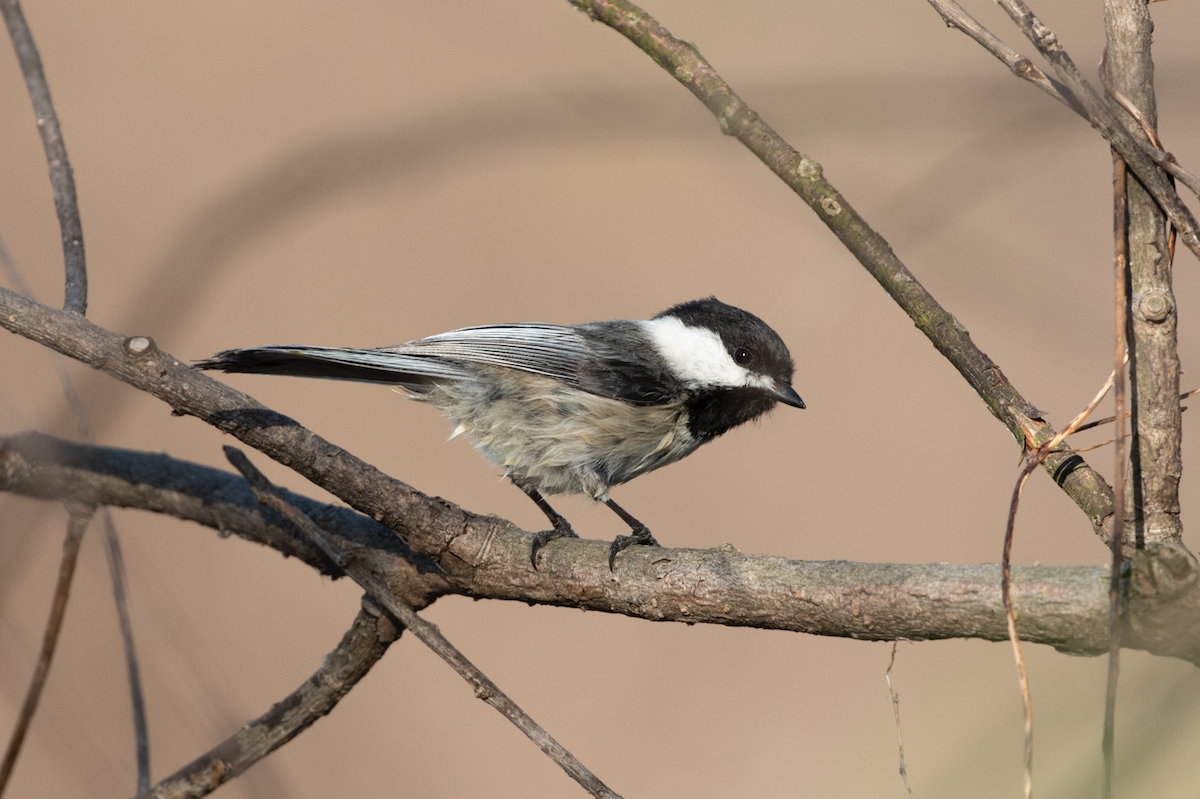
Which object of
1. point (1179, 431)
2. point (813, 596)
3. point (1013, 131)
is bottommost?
point (813, 596)

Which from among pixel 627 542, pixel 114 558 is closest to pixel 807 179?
pixel 627 542

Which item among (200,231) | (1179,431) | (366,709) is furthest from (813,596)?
(366,709)

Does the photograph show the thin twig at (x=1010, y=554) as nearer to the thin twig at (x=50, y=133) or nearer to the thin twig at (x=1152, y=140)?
the thin twig at (x=1152, y=140)

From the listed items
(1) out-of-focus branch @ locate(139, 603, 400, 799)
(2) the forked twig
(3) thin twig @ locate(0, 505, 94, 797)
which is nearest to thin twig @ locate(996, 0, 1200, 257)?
(2) the forked twig

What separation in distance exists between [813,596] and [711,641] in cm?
209

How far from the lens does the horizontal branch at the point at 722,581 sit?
0.97 m

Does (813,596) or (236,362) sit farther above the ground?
(236,362)

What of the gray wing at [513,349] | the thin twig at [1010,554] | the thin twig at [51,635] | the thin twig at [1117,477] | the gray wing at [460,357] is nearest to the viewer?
the thin twig at [1117,477]

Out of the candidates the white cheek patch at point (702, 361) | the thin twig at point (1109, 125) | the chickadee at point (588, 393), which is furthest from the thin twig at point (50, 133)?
the thin twig at point (1109, 125)

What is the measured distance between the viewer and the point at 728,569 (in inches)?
53.0

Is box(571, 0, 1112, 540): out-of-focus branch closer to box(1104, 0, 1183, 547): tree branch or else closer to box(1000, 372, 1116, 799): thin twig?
box(1000, 372, 1116, 799): thin twig

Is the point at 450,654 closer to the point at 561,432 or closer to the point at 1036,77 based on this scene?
the point at 1036,77

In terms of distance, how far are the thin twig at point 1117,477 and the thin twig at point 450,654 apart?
20.7 inches

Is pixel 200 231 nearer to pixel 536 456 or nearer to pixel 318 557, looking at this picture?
pixel 318 557
